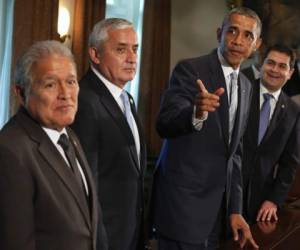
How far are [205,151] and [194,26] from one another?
15.6ft

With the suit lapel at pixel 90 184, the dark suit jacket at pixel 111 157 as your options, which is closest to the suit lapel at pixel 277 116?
the dark suit jacket at pixel 111 157

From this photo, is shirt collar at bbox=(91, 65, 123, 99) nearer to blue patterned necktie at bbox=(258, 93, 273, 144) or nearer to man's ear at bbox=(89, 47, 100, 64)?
man's ear at bbox=(89, 47, 100, 64)

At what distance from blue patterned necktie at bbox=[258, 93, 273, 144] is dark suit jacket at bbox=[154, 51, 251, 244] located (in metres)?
0.61

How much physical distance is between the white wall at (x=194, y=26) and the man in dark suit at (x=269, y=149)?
3.71 m

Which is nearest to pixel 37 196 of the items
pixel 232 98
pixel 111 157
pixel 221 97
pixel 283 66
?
pixel 111 157

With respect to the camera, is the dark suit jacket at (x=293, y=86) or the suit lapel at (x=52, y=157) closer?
the suit lapel at (x=52, y=157)

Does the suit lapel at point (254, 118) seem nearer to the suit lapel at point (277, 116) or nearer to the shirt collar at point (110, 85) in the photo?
the suit lapel at point (277, 116)

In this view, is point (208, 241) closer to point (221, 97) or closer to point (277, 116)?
point (221, 97)

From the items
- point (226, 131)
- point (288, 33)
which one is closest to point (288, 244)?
point (226, 131)

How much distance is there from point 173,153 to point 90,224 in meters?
0.89

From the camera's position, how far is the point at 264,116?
323cm

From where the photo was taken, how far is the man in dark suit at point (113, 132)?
2.20 meters

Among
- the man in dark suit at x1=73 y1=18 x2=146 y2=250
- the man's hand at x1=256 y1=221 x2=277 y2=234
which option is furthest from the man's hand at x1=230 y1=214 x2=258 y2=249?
the man in dark suit at x1=73 y1=18 x2=146 y2=250

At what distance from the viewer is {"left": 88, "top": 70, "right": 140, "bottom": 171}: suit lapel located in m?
2.26
